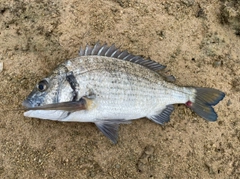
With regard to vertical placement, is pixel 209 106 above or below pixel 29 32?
below


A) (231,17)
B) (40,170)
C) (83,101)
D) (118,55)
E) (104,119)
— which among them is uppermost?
(231,17)

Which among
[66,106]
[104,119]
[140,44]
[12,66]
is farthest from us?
[140,44]

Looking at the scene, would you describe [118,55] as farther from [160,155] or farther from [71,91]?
[160,155]

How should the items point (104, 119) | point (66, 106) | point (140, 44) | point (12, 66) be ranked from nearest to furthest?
point (66, 106) → point (104, 119) → point (12, 66) → point (140, 44)

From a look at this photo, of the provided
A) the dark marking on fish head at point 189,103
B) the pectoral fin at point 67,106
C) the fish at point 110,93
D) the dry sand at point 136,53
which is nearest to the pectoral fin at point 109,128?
the fish at point 110,93

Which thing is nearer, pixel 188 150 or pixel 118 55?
pixel 118 55

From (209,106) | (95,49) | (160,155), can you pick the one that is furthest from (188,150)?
(95,49)

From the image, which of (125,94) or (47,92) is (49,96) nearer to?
(47,92)
